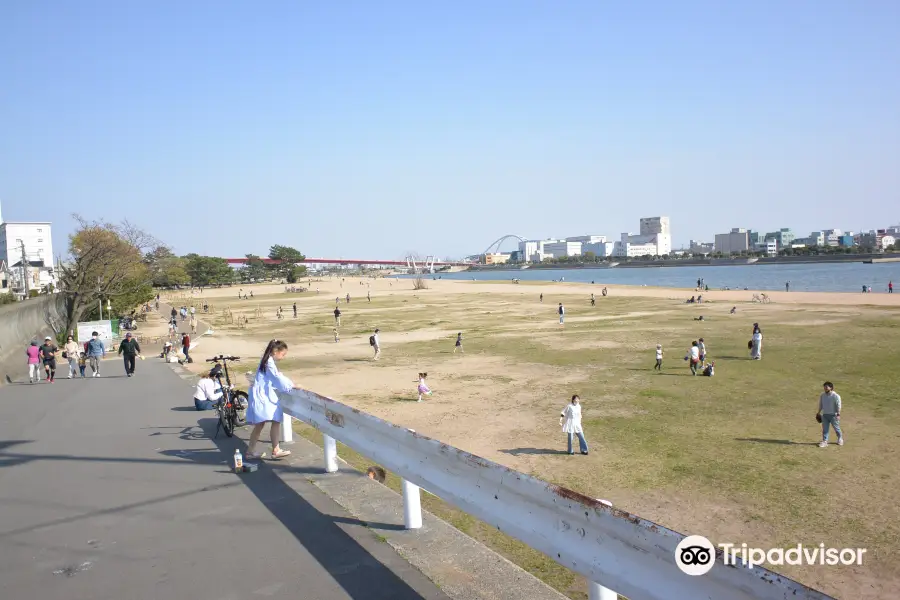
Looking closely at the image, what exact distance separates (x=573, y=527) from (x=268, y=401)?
5.04 m

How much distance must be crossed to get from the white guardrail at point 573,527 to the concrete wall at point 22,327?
50.9 feet

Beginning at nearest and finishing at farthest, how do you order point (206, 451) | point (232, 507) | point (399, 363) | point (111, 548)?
point (111, 548) < point (232, 507) < point (206, 451) < point (399, 363)

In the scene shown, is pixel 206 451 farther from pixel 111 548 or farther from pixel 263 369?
pixel 111 548

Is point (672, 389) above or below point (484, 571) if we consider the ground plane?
below

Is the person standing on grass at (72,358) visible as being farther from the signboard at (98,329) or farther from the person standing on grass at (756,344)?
the person standing on grass at (756,344)

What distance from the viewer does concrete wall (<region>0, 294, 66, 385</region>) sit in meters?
17.1

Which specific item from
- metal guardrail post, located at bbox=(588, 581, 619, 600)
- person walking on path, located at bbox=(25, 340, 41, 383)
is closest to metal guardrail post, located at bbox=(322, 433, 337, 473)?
metal guardrail post, located at bbox=(588, 581, 619, 600)

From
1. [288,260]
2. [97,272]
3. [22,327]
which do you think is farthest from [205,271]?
[22,327]

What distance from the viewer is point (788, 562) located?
286 inches

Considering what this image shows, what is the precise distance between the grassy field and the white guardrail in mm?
2435

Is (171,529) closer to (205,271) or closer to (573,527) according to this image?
(573,527)

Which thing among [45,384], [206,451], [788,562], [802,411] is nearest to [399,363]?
[45,384]

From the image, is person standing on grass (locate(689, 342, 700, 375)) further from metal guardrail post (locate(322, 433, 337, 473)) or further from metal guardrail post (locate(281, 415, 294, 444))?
metal guardrail post (locate(322, 433, 337, 473))

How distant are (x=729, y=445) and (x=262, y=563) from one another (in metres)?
10.6
